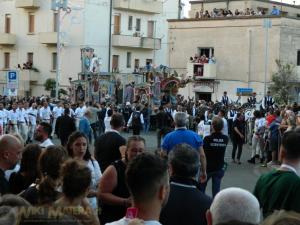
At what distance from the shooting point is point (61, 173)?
197 inches

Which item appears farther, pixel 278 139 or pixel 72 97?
pixel 72 97

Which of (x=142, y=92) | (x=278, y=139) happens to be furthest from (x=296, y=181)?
(x=142, y=92)

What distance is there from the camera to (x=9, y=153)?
6402 mm

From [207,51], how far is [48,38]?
13.4m

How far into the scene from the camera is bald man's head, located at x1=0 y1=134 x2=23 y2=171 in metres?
6.39

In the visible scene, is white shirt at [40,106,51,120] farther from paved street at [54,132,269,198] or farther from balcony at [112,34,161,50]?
balcony at [112,34,161,50]

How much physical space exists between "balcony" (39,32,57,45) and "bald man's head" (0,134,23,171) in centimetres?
4976

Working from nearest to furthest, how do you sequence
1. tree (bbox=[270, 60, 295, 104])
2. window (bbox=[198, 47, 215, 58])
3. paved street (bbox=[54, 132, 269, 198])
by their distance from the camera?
paved street (bbox=[54, 132, 269, 198]), tree (bbox=[270, 60, 295, 104]), window (bbox=[198, 47, 215, 58])

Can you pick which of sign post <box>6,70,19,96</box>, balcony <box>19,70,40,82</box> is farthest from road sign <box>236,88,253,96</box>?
sign post <box>6,70,19,96</box>

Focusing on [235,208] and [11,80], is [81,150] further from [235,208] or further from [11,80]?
[11,80]

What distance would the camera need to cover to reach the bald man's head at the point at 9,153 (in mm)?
6391

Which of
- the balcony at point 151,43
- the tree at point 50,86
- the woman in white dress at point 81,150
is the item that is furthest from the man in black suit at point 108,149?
the balcony at point 151,43

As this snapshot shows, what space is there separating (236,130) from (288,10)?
45642 mm

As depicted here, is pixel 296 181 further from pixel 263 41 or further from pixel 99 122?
pixel 263 41
